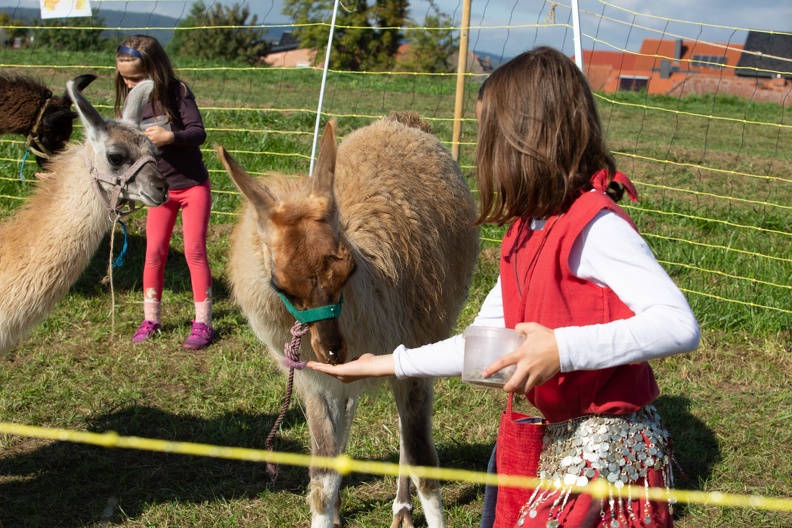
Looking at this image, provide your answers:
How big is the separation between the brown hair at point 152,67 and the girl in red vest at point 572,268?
3.51 metres

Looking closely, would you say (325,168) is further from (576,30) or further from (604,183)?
(576,30)

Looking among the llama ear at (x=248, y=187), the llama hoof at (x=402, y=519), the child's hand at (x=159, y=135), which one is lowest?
the llama hoof at (x=402, y=519)

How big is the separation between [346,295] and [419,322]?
63 cm

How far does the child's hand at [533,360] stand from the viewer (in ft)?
5.17

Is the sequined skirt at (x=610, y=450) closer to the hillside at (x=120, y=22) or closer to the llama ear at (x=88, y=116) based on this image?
the llama ear at (x=88, y=116)

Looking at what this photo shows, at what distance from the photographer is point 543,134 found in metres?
1.77

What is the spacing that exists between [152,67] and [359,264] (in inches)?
109

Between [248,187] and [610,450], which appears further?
[248,187]

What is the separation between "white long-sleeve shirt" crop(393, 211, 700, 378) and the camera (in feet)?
5.11

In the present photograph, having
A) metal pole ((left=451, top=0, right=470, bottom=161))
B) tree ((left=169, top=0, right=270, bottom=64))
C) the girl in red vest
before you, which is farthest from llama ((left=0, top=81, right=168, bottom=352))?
tree ((left=169, top=0, right=270, bottom=64))

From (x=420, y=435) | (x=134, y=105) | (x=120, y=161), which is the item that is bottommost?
(x=420, y=435)

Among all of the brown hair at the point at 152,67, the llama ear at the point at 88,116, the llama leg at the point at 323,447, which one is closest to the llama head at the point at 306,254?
the llama leg at the point at 323,447

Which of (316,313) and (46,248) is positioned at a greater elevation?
(316,313)

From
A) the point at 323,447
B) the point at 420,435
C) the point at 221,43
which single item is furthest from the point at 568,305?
the point at 221,43
